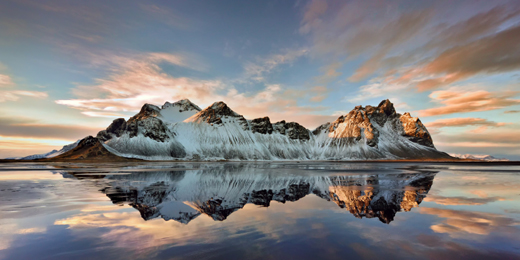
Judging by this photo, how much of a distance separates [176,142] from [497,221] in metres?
207

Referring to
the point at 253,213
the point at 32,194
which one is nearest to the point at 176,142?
the point at 32,194

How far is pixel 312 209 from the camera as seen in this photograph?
1428 centimetres

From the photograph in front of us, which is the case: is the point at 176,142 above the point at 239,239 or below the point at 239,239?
above

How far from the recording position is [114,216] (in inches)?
497

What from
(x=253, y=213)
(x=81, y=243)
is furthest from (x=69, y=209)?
(x=253, y=213)

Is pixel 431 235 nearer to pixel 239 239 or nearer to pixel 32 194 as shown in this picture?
pixel 239 239

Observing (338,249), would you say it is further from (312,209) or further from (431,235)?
(312,209)

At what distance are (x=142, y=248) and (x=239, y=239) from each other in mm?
3582

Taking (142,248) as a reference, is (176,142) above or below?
above

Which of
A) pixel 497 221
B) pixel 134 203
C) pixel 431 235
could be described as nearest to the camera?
pixel 431 235

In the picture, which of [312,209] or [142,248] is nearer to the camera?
[142,248]

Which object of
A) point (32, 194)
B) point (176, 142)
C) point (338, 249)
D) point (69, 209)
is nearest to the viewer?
point (338, 249)

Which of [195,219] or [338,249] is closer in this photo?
[338,249]

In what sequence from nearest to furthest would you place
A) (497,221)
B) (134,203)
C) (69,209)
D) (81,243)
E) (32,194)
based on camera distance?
(81,243)
(497,221)
(69,209)
(134,203)
(32,194)
